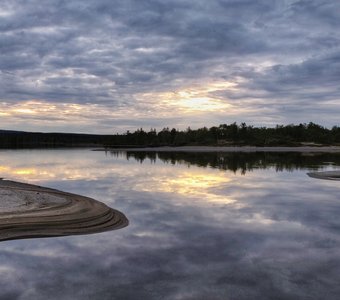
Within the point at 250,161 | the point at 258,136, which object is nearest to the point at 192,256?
the point at 250,161

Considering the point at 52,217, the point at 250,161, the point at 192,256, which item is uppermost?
the point at 52,217

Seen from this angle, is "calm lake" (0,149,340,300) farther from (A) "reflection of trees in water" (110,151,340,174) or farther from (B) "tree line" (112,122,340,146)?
(B) "tree line" (112,122,340,146)

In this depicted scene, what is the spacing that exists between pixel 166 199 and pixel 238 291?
56.7 ft

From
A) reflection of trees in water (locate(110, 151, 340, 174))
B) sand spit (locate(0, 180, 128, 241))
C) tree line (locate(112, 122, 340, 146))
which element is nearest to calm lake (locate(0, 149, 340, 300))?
sand spit (locate(0, 180, 128, 241))

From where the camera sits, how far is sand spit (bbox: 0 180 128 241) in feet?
58.4

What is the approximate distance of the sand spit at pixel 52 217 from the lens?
58.4ft

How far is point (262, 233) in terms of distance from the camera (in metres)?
18.6

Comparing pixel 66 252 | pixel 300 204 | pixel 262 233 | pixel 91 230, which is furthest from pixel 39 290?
pixel 300 204

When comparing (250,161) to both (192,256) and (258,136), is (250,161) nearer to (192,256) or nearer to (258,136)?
(192,256)

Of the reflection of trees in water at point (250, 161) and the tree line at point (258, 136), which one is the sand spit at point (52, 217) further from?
the tree line at point (258, 136)

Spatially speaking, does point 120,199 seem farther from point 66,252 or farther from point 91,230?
point 66,252

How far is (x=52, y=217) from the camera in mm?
19766

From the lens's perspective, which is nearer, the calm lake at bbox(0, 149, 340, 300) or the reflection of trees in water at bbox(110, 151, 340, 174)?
the calm lake at bbox(0, 149, 340, 300)

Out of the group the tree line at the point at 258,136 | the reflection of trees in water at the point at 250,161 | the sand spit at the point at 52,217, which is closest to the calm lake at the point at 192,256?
the sand spit at the point at 52,217
